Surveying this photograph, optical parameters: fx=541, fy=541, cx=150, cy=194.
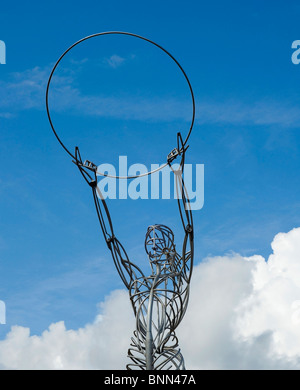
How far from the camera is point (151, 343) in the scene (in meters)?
17.3

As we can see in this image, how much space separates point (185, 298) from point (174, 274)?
910mm

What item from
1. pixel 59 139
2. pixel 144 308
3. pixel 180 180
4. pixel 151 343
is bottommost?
pixel 151 343

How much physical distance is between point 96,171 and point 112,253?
9.78 feet
